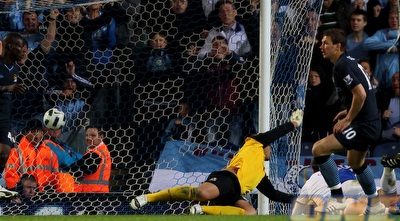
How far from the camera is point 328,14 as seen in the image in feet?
36.9

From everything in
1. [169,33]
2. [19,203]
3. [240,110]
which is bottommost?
[19,203]

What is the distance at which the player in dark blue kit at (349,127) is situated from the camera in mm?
8633

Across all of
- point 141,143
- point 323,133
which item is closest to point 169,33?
point 141,143

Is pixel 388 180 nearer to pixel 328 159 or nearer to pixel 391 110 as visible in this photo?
pixel 328 159

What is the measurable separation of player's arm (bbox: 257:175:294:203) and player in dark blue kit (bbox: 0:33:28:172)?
105 inches

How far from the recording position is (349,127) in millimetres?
8805

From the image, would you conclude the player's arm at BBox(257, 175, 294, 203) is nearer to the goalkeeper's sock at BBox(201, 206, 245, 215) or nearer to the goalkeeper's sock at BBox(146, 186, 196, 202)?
the goalkeeper's sock at BBox(201, 206, 245, 215)

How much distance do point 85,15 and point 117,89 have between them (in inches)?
37.0

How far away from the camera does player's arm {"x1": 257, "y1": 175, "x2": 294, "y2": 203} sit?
9.09m

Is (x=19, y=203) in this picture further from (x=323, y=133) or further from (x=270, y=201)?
(x=323, y=133)

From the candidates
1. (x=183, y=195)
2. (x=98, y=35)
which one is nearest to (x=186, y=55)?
(x=98, y=35)

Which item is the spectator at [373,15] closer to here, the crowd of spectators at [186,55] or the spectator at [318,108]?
the crowd of spectators at [186,55]

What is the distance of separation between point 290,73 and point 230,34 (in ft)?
3.22

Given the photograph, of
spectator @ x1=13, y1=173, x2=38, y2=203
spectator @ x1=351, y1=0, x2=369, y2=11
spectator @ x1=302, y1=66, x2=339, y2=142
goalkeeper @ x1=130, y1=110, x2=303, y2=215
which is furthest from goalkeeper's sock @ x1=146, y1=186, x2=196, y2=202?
spectator @ x1=351, y1=0, x2=369, y2=11
